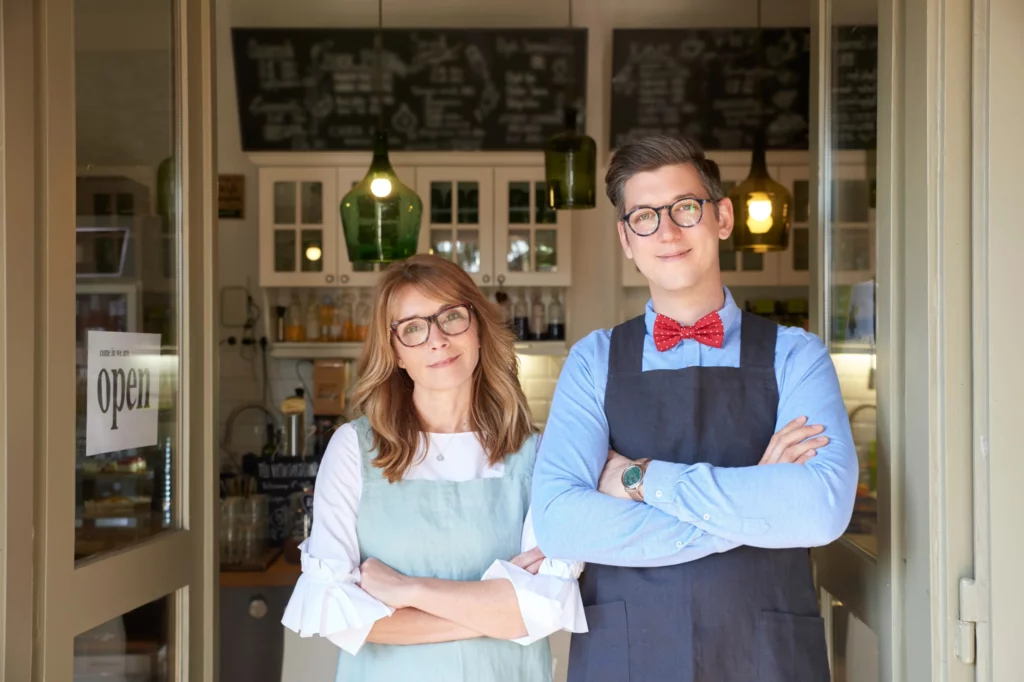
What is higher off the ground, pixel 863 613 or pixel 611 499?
pixel 611 499

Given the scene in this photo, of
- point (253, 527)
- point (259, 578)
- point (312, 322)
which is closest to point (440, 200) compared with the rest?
point (312, 322)

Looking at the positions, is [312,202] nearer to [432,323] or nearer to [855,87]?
[432,323]

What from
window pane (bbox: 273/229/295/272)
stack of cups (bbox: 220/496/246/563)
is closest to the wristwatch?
stack of cups (bbox: 220/496/246/563)

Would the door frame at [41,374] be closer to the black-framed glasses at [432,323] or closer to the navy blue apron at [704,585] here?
the black-framed glasses at [432,323]

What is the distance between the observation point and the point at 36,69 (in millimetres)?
1642

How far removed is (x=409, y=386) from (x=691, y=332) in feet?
2.31

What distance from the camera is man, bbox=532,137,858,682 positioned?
1589 millimetres

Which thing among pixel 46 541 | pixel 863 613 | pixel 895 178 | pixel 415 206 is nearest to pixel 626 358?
pixel 895 178

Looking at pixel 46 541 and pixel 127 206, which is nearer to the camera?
pixel 46 541

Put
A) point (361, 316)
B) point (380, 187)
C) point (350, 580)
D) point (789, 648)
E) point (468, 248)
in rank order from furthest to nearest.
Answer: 1. point (361, 316)
2. point (468, 248)
3. point (380, 187)
4. point (350, 580)
5. point (789, 648)

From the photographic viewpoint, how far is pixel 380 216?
364 cm

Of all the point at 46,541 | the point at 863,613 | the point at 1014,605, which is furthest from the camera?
the point at 863,613

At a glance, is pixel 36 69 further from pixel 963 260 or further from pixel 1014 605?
pixel 1014 605

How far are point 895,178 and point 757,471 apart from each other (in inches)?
24.2
